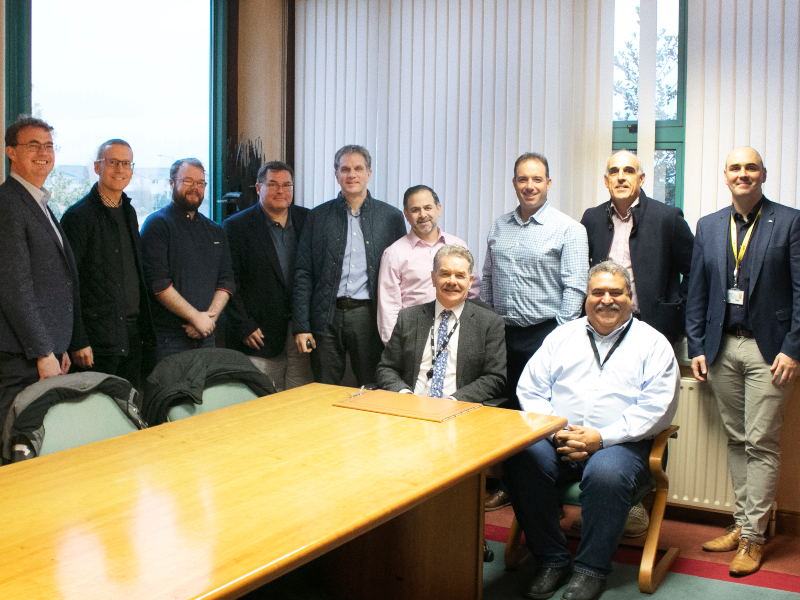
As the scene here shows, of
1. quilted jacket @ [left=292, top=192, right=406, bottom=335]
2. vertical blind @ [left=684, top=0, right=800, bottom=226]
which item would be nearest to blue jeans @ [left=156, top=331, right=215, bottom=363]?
quilted jacket @ [left=292, top=192, right=406, bottom=335]

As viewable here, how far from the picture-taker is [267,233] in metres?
4.26

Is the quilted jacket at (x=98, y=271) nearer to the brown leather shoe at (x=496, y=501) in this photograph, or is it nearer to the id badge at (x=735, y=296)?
the brown leather shoe at (x=496, y=501)

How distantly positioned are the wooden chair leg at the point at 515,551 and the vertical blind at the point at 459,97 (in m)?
1.97

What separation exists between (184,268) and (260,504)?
232cm

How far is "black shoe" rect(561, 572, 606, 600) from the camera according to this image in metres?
2.85

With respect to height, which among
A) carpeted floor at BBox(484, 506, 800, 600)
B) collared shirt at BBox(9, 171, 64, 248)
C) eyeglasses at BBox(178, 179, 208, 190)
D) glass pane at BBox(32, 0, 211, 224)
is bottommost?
carpeted floor at BBox(484, 506, 800, 600)

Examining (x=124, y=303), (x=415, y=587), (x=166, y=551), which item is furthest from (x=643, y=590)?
(x=124, y=303)

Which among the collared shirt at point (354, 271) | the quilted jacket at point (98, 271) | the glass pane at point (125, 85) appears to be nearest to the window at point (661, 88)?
the collared shirt at point (354, 271)

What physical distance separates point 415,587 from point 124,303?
1.85m

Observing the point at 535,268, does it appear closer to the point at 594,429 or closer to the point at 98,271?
the point at 594,429

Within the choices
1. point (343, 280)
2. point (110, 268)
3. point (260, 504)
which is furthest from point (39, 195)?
point (260, 504)

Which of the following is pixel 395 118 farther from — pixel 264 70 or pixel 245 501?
pixel 245 501

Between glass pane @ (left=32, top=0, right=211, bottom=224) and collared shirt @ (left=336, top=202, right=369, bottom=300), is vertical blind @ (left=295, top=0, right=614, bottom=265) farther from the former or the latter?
collared shirt @ (left=336, top=202, right=369, bottom=300)

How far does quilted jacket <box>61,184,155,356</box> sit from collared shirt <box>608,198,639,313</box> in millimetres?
2333
